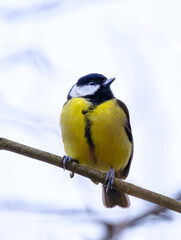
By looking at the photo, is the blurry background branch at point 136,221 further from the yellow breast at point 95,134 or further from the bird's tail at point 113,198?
the bird's tail at point 113,198

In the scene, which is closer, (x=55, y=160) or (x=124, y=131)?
(x=55, y=160)

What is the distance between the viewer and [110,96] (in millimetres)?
5500

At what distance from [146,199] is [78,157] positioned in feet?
4.34

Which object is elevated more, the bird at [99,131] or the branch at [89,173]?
the bird at [99,131]

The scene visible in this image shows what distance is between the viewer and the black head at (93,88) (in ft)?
17.6

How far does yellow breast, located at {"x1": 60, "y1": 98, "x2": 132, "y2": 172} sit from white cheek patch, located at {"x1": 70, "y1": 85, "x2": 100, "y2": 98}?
0.79 ft

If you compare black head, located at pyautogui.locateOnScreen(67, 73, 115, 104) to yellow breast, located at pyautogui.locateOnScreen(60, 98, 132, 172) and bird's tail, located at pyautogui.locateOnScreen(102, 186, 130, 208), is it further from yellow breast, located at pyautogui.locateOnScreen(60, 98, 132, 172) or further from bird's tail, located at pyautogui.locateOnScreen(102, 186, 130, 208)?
bird's tail, located at pyautogui.locateOnScreen(102, 186, 130, 208)

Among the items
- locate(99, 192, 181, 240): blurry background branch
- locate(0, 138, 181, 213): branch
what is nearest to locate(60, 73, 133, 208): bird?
locate(0, 138, 181, 213): branch

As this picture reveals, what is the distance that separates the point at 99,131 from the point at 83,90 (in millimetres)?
904

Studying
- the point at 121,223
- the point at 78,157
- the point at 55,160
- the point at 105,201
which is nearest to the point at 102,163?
the point at 78,157

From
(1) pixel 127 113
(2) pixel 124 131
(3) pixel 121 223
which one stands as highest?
(1) pixel 127 113

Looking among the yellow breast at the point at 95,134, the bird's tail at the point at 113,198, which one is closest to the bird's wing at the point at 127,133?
the yellow breast at the point at 95,134

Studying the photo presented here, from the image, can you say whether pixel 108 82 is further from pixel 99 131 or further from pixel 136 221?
pixel 136 221

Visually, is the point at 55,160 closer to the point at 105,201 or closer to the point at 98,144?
the point at 98,144
